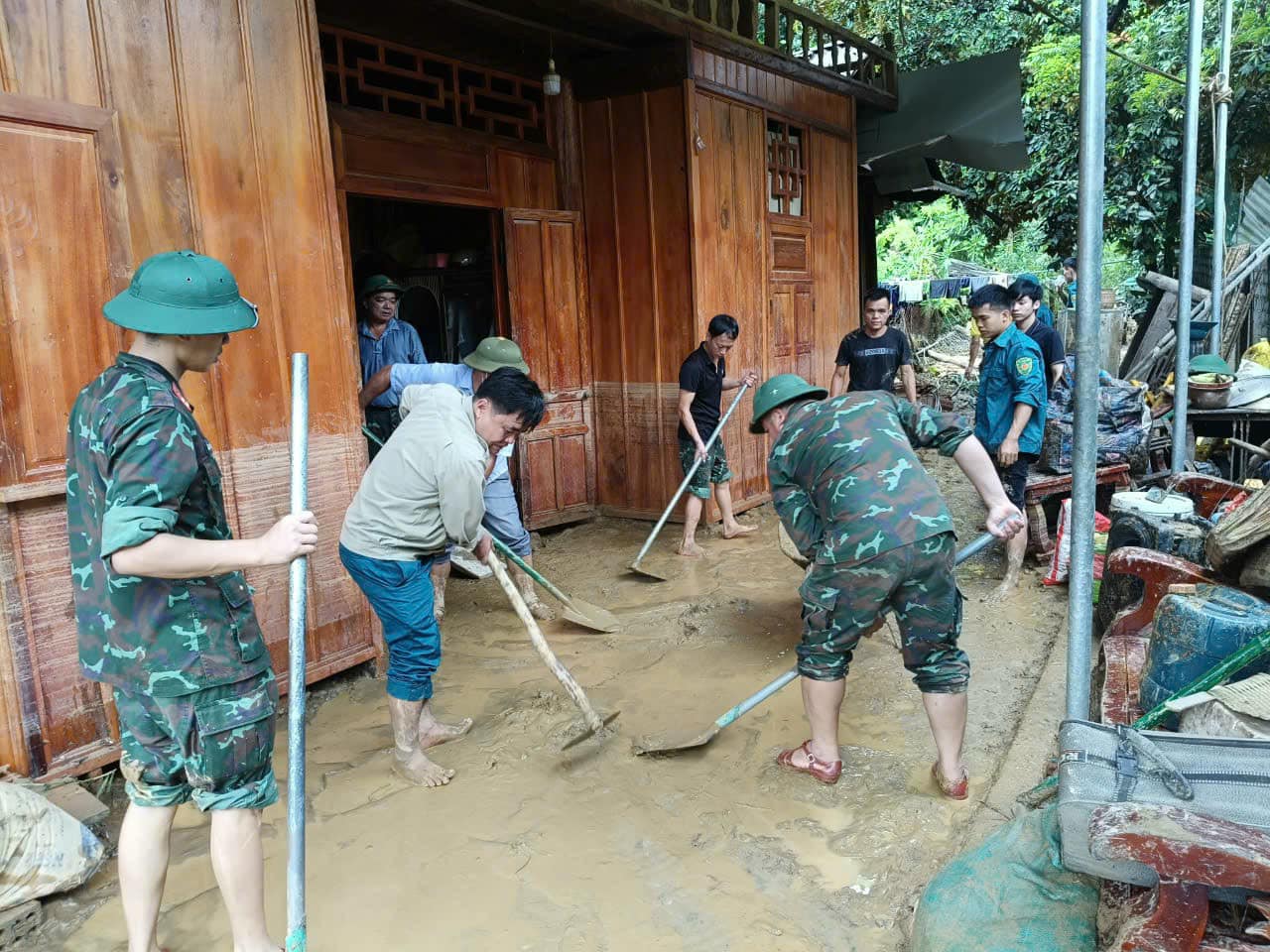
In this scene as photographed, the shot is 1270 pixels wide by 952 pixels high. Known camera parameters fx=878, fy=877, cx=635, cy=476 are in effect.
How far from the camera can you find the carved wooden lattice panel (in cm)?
560

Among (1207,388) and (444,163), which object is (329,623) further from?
(1207,388)

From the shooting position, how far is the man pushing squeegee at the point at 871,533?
2.93 metres

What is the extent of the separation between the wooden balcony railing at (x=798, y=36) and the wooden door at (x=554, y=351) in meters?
1.84

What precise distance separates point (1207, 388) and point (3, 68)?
7.34 metres

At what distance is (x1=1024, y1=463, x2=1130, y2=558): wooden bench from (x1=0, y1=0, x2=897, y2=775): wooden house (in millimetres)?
2604

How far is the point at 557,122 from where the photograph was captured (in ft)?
23.0

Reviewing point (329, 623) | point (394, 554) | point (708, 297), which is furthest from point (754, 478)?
point (394, 554)

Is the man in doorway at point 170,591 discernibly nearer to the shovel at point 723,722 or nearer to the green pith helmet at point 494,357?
the shovel at point 723,722

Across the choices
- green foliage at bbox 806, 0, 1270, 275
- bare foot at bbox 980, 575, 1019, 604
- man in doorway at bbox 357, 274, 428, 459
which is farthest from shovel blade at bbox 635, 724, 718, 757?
green foliage at bbox 806, 0, 1270, 275

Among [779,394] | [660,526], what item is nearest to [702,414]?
[660,526]

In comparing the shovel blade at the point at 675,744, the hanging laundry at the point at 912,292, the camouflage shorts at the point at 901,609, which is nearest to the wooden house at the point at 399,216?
the shovel blade at the point at 675,744

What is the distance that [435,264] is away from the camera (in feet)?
25.9

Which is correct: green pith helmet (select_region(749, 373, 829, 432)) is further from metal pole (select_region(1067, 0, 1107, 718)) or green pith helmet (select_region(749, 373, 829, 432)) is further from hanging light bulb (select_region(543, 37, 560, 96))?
hanging light bulb (select_region(543, 37, 560, 96))

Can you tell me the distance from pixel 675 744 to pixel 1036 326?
154 inches
